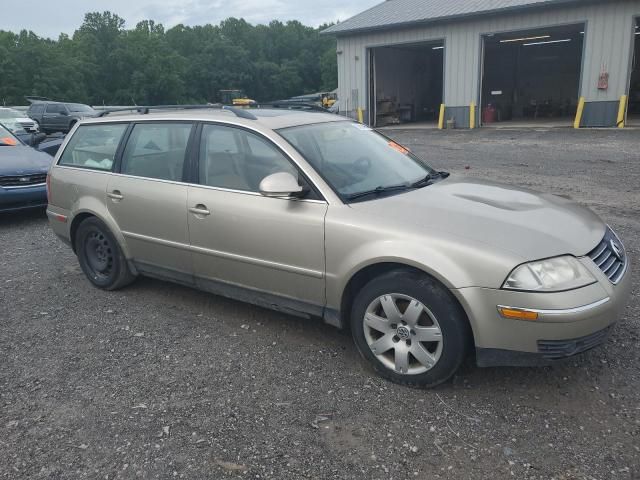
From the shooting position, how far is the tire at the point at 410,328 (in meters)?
2.97

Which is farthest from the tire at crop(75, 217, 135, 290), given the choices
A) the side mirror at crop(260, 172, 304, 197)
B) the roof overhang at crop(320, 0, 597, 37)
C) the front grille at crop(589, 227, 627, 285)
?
the roof overhang at crop(320, 0, 597, 37)

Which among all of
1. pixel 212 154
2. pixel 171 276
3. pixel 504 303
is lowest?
pixel 171 276

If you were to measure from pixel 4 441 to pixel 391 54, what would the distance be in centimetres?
2511

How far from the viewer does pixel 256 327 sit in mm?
4121

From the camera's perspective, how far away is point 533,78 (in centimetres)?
2898

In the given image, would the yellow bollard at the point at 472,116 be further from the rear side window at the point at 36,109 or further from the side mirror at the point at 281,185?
the rear side window at the point at 36,109

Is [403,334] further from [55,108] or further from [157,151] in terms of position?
[55,108]

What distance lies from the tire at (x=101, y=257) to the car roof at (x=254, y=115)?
1.01 meters

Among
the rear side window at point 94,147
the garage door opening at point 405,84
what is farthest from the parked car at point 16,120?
the rear side window at point 94,147

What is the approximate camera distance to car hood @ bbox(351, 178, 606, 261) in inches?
115

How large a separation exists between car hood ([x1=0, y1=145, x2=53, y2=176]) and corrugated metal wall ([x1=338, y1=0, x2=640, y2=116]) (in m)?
16.6

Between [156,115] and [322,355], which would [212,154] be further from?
[322,355]

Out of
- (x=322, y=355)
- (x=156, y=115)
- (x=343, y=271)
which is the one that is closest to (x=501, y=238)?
(x=343, y=271)

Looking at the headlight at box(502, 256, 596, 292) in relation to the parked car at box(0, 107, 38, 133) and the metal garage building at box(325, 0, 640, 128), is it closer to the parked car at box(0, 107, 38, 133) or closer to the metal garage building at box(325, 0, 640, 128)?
the metal garage building at box(325, 0, 640, 128)
